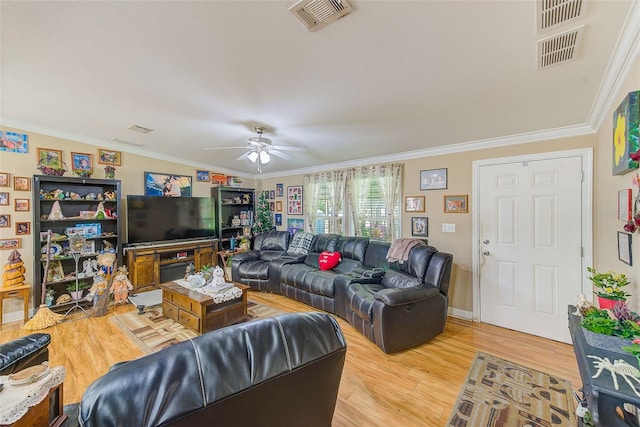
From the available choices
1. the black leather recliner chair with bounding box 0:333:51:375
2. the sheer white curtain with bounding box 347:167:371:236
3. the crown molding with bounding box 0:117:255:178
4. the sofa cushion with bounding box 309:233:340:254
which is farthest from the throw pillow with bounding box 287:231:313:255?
the black leather recliner chair with bounding box 0:333:51:375

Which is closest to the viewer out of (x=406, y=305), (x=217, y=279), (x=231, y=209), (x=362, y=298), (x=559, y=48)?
(x=559, y=48)

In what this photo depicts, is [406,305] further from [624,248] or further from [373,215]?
[373,215]

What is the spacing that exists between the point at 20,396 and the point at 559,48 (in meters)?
3.27

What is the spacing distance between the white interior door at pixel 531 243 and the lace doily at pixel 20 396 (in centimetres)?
403

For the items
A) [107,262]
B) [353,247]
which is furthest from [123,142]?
[353,247]

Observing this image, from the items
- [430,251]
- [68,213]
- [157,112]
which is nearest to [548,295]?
[430,251]

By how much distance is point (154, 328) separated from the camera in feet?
10.4

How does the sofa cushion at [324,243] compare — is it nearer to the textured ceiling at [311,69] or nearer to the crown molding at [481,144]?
the crown molding at [481,144]

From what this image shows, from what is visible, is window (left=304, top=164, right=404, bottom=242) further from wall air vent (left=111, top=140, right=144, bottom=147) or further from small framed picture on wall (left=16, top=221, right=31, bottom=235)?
small framed picture on wall (left=16, top=221, right=31, bottom=235)

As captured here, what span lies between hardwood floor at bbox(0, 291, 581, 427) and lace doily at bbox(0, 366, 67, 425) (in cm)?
127

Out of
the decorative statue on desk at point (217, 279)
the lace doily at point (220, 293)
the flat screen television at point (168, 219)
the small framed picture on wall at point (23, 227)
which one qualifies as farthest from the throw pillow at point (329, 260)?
the small framed picture on wall at point (23, 227)

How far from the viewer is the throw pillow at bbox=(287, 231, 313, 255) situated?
493 centimetres

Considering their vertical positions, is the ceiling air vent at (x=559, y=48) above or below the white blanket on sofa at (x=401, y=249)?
above

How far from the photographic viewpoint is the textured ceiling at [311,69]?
1.48 metres
